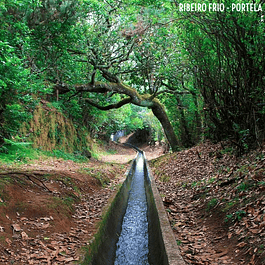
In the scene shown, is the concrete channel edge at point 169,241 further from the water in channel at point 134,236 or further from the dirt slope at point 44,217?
the dirt slope at point 44,217

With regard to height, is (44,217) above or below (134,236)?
above

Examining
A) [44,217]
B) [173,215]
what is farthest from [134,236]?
[44,217]

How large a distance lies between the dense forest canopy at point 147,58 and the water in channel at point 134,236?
347cm

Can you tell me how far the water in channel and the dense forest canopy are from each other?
3470mm

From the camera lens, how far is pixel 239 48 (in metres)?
5.68

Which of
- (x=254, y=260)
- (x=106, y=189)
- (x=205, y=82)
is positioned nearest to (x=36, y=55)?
(x=106, y=189)

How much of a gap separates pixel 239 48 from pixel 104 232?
5.29 meters

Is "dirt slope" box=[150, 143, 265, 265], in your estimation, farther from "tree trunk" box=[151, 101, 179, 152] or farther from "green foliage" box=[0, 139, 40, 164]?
"tree trunk" box=[151, 101, 179, 152]

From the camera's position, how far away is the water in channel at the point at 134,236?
4.83 metres

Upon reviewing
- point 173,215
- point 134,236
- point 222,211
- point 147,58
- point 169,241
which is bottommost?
point 134,236

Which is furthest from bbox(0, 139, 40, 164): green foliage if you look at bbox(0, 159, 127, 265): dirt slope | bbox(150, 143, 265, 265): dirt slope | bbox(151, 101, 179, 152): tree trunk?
bbox(151, 101, 179, 152): tree trunk

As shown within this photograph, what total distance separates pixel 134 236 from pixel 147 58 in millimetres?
9353

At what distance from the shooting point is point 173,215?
566 cm

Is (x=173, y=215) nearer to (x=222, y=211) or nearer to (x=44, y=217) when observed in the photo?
(x=222, y=211)
